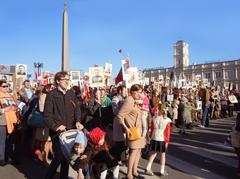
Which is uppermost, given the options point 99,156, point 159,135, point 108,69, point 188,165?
point 108,69

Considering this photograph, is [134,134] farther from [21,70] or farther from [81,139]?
[21,70]

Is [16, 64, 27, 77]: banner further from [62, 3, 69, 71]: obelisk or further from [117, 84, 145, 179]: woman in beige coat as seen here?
[117, 84, 145, 179]: woman in beige coat

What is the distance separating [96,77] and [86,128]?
6203mm

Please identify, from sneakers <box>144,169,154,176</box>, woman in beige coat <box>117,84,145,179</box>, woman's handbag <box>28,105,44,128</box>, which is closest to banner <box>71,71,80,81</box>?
woman's handbag <box>28,105,44,128</box>

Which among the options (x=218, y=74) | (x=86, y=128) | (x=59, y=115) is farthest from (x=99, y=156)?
(x=218, y=74)

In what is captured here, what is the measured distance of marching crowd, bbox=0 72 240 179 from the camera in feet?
19.2

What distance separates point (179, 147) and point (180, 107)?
16.2 ft

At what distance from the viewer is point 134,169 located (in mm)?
6719

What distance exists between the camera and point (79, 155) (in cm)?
561

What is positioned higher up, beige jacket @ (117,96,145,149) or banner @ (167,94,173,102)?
banner @ (167,94,173,102)

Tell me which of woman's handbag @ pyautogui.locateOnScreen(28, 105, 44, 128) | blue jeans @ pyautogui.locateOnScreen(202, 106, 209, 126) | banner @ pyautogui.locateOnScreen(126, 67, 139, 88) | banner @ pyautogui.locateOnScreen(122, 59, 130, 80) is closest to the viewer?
woman's handbag @ pyautogui.locateOnScreen(28, 105, 44, 128)

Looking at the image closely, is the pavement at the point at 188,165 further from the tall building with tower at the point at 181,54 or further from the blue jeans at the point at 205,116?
the tall building with tower at the point at 181,54

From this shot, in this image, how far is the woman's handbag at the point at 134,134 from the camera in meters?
6.35

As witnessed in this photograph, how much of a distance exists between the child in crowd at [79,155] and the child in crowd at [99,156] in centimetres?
17
